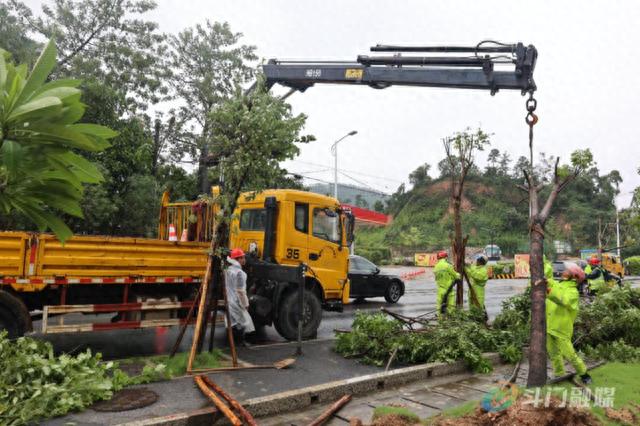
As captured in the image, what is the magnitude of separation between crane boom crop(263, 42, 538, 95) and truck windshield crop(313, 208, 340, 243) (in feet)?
13.6

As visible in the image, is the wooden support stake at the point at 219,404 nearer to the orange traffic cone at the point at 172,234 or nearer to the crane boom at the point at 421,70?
the orange traffic cone at the point at 172,234

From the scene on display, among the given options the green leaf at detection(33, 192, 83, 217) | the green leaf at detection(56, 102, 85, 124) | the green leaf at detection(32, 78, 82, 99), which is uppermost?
the green leaf at detection(32, 78, 82, 99)

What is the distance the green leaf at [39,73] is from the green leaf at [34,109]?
50mm

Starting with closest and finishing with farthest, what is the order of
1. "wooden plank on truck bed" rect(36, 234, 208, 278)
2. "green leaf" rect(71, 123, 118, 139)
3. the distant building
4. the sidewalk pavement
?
1. "green leaf" rect(71, 123, 118, 139)
2. the sidewalk pavement
3. "wooden plank on truck bed" rect(36, 234, 208, 278)
4. the distant building

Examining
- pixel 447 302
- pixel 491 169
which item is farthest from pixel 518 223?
pixel 447 302

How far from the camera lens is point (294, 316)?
9.13 metres

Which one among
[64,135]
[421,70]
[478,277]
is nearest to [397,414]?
[64,135]

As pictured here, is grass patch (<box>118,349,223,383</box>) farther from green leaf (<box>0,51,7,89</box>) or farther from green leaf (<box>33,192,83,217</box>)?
green leaf (<box>0,51,7,89</box>)

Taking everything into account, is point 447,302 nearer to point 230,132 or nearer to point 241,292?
point 241,292

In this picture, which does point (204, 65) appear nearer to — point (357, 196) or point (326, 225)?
point (326, 225)

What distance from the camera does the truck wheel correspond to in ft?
55.1

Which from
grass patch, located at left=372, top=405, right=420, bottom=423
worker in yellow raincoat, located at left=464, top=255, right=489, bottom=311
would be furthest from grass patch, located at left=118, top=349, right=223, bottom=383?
worker in yellow raincoat, located at left=464, top=255, right=489, bottom=311

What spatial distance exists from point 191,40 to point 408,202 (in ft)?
191

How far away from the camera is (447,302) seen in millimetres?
10508
